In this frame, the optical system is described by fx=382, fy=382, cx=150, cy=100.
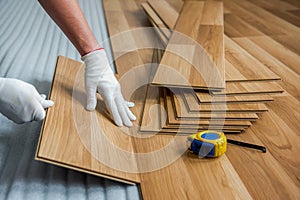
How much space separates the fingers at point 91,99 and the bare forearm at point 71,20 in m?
0.18

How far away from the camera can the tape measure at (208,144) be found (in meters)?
1.42

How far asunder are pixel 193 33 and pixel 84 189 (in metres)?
1.42

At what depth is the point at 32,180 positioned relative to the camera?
1305 mm

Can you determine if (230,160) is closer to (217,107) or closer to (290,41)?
(217,107)

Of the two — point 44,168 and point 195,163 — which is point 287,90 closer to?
point 195,163

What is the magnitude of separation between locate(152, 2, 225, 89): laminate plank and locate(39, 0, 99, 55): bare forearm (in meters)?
0.34

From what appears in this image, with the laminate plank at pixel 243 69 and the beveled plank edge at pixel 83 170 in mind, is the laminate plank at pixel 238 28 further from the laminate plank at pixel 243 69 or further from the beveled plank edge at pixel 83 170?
the beveled plank edge at pixel 83 170

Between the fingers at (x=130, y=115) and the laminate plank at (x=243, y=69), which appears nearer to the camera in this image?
the fingers at (x=130, y=115)

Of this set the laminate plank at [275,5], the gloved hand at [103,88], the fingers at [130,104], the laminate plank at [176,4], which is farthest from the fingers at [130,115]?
the laminate plank at [275,5]

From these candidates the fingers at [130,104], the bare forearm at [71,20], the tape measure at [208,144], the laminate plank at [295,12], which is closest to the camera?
the tape measure at [208,144]

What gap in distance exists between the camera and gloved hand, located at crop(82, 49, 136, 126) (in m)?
1.61

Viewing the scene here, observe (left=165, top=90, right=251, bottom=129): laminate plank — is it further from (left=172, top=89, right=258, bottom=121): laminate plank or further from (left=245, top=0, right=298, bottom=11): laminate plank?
(left=245, top=0, right=298, bottom=11): laminate plank

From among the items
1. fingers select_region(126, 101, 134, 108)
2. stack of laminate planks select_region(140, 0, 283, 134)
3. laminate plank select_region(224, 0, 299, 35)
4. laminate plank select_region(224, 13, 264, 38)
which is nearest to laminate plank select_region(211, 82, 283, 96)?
stack of laminate planks select_region(140, 0, 283, 134)

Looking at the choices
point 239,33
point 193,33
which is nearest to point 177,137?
point 193,33
